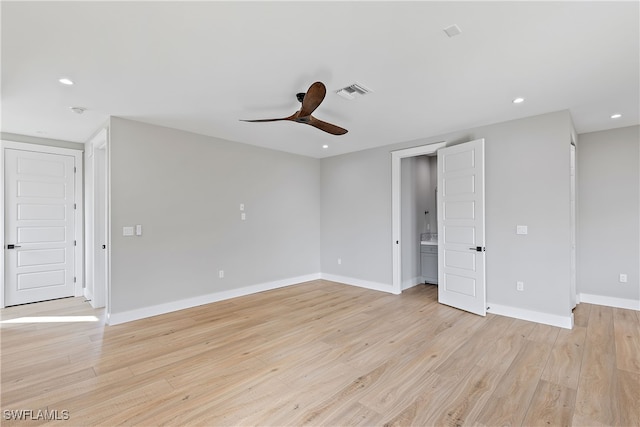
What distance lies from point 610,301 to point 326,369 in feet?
15.1

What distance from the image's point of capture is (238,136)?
185 inches

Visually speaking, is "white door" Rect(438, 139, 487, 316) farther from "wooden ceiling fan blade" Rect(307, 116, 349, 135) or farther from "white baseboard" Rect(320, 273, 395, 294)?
"wooden ceiling fan blade" Rect(307, 116, 349, 135)

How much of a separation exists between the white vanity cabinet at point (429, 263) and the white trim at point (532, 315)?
5.42 feet

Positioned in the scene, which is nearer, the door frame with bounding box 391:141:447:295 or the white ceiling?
the white ceiling

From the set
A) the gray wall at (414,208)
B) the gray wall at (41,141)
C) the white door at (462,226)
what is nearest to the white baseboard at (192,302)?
the gray wall at (414,208)

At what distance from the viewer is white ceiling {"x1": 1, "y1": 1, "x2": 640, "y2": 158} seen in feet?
6.00

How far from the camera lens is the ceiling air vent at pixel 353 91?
2.84 m

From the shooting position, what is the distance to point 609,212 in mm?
4348

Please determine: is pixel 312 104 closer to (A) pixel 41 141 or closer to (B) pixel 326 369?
(B) pixel 326 369

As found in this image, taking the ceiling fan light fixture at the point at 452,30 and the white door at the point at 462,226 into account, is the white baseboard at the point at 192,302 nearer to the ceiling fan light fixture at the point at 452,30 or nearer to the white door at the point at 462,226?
the white door at the point at 462,226

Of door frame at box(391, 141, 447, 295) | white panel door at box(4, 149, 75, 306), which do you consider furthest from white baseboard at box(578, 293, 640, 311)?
white panel door at box(4, 149, 75, 306)

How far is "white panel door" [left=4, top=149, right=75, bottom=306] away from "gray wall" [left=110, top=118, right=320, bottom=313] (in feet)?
6.53

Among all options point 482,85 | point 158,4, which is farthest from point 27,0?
point 482,85

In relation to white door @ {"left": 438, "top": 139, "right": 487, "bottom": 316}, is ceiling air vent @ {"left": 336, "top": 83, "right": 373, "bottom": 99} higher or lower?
higher
